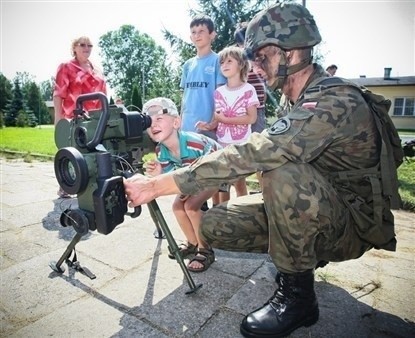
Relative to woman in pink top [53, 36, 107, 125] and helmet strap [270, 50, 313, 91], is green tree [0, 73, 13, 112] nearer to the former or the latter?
woman in pink top [53, 36, 107, 125]

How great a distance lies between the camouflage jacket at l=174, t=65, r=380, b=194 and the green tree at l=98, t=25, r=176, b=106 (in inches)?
2248

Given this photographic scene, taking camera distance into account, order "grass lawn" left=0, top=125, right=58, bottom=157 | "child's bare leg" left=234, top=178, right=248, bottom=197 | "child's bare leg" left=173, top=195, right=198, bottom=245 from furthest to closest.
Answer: "grass lawn" left=0, top=125, right=58, bottom=157 → "child's bare leg" left=234, top=178, right=248, bottom=197 → "child's bare leg" left=173, top=195, right=198, bottom=245

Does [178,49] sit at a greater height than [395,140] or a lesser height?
greater

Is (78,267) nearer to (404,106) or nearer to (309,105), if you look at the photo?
(309,105)

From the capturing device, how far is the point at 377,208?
1.71 metres

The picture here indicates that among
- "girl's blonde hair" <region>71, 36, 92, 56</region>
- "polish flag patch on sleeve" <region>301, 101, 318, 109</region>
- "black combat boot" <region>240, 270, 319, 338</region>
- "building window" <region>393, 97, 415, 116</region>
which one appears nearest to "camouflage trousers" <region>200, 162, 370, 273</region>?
"black combat boot" <region>240, 270, 319, 338</region>

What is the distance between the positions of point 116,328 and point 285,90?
5.66 ft

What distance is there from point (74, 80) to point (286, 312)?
3.74 meters

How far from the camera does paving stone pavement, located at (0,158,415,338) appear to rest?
172 cm

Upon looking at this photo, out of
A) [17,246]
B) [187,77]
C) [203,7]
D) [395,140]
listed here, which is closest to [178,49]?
[203,7]

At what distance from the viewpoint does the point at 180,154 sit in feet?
8.04

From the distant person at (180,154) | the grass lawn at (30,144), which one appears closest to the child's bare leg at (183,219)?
the distant person at (180,154)

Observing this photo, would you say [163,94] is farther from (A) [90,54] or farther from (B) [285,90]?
(B) [285,90]

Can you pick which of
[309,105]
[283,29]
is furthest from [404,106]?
[309,105]
